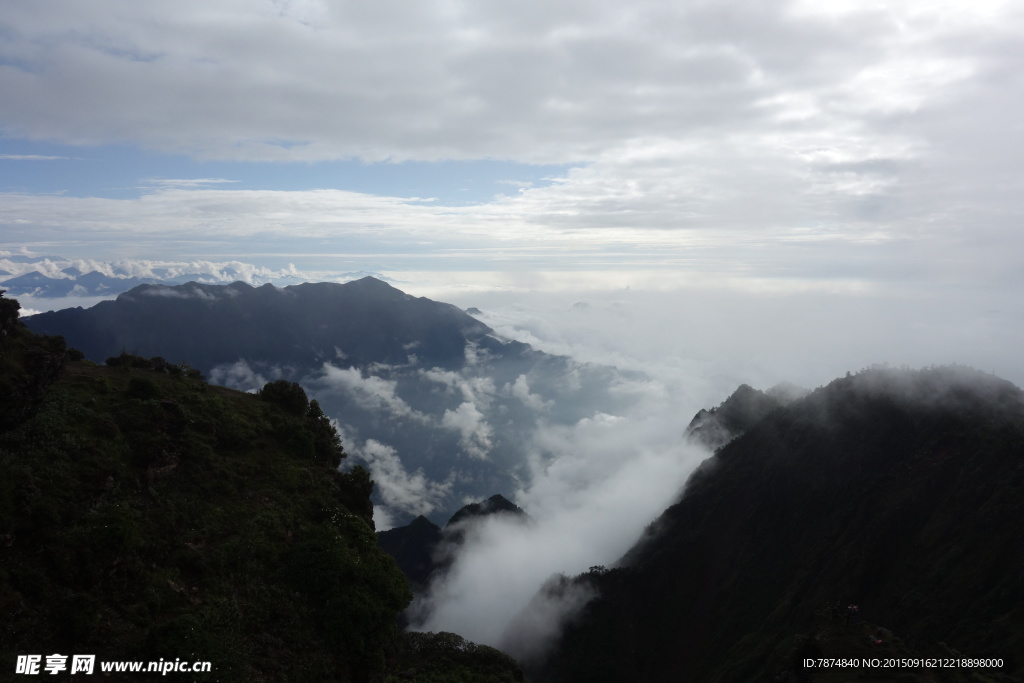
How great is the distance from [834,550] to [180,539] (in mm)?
113977

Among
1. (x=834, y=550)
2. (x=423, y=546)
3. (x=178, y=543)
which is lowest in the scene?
(x=423, y=546)

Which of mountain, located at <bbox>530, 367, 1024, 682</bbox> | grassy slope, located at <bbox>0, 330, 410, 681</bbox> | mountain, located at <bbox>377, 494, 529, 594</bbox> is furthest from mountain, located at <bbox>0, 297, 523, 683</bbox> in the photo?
mountain, located at <bbox>377, 494, 529, 594</bbox>

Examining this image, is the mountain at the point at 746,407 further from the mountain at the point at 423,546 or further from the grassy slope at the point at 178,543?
the grassy slope at the point at 178,543

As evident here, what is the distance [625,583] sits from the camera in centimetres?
12075

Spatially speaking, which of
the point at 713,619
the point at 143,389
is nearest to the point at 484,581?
the point at 713,619

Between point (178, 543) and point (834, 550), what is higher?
point (178, 543)

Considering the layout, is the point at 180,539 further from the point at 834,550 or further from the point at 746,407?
the point at 746,407

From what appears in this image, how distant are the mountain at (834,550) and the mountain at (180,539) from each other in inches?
2017

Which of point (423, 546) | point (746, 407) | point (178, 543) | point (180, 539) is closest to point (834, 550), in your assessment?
point (746, 407)

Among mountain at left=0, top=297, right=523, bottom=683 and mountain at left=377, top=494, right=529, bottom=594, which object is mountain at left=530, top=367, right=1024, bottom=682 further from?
mountain at left=377, top=494, right=529, bottom=594

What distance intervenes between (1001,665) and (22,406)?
90402 millimetres

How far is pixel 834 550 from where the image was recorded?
103m

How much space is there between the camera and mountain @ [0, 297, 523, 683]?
22.5m

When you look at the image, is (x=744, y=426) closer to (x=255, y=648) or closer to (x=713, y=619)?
(x=713, y=619)
